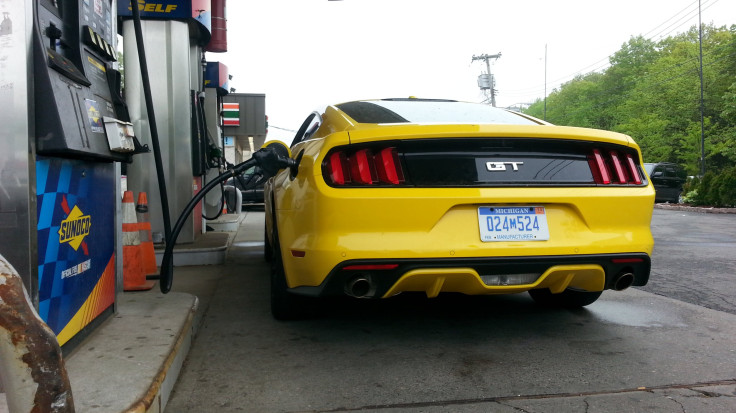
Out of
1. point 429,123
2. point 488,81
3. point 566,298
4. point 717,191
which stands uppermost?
point 488,81

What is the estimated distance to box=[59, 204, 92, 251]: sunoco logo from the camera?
2801 mm

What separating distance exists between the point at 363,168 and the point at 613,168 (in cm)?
148

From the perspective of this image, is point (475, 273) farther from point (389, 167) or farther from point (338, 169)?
point (338, 169)

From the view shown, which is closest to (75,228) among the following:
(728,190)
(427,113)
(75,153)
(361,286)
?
(75,153)

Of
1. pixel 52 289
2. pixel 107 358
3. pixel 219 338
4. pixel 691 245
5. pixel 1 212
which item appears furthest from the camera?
pixel 691 245

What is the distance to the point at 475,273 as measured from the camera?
3191 millimetres

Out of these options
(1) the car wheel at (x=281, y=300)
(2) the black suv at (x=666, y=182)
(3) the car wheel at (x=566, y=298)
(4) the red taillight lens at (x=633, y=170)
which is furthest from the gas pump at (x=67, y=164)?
(2) the black suv at (x=666, y=182)

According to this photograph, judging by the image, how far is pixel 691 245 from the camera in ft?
28.5

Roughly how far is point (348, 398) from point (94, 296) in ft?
4.87

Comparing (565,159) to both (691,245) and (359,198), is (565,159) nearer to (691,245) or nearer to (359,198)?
(359,198)

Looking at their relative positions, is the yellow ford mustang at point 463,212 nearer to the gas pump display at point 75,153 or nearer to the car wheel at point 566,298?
the car wheel at point 566,298

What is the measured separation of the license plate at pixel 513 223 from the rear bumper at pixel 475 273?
0.37 feet

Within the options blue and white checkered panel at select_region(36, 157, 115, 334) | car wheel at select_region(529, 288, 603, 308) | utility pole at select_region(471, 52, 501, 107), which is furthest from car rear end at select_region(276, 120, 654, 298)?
utility pole at select_region(471, 52, 501, 107)

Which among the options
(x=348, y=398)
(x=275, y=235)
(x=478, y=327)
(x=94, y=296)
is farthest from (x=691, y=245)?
(x=94, y=296)
